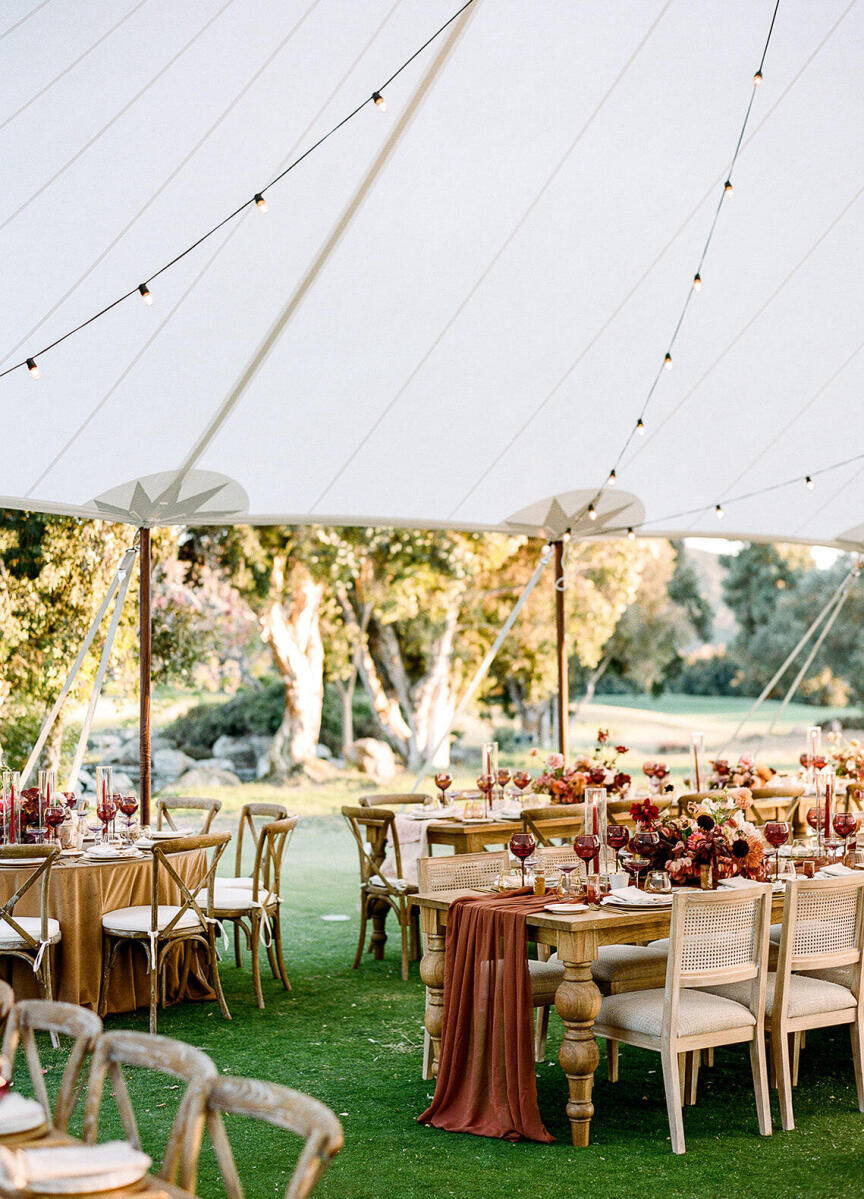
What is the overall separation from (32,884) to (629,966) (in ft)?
9.10

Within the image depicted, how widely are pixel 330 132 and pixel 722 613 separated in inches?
863

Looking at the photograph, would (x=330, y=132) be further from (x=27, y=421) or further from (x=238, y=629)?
(x=238, y=629)

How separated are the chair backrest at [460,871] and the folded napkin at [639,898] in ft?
2.26

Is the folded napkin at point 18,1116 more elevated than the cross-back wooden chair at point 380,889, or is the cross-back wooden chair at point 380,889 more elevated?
the folded napkin at point 18,1116

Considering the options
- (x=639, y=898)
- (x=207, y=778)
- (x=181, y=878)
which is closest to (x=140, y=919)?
(x=181, y=878)

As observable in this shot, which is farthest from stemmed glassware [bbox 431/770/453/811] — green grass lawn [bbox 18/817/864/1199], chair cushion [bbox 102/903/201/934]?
chair cushion [bbox 102/903/201/934]

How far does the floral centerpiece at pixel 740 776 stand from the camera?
8.88 metres

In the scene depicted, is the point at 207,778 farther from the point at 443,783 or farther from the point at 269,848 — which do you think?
the point at 269,848

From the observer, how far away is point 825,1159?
14.2 ft

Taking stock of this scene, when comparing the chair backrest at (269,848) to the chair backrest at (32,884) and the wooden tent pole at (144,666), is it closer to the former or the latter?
the chair backrest at (32,884)

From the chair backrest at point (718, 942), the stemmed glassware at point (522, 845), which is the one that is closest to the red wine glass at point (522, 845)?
the stemmed glassware at point (522, 845)

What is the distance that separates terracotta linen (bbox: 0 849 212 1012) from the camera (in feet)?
20.3

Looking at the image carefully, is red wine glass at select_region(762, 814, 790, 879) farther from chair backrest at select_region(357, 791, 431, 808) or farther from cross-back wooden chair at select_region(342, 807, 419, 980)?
chair backrest at select_region(357, 791, 431, 808)

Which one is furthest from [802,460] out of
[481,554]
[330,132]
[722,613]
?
[722,613]
